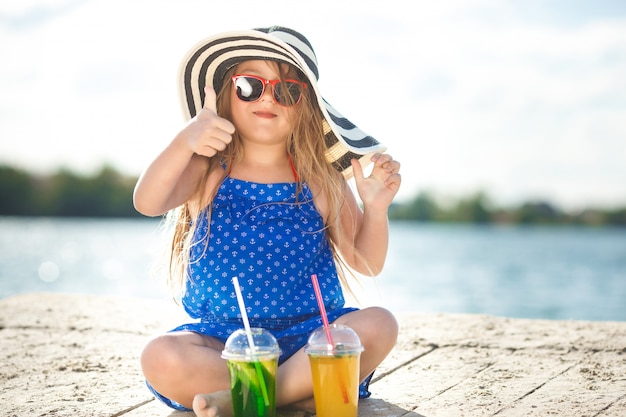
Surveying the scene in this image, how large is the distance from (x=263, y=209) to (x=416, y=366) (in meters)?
0.92

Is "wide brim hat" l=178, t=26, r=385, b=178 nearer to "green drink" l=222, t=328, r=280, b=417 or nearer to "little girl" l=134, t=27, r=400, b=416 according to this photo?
"little girl" l=134, t=27, r=400, b=416

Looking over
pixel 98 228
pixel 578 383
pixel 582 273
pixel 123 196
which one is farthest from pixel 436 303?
pixel 98 228

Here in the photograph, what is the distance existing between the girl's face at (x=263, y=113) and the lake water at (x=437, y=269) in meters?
0.57

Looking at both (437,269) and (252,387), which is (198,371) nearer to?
(252,387)

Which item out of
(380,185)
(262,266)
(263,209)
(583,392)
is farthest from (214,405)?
(583,392)

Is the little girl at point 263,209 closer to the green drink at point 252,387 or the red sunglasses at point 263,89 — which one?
the red sunglasses at point 263,89

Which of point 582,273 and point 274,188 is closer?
point 274,188

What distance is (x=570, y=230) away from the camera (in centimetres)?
3562

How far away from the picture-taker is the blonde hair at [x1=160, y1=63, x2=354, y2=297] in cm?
300

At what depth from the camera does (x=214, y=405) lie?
2361mm

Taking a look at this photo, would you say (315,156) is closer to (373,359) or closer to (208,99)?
(208,99)

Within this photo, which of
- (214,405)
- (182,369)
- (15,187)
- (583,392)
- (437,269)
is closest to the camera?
(214,405)

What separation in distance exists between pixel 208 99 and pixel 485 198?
24754 millimetres

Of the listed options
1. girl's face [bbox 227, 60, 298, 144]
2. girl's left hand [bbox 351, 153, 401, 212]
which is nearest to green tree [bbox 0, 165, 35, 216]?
girl's face [bbox 227, 60, 298, 144]
